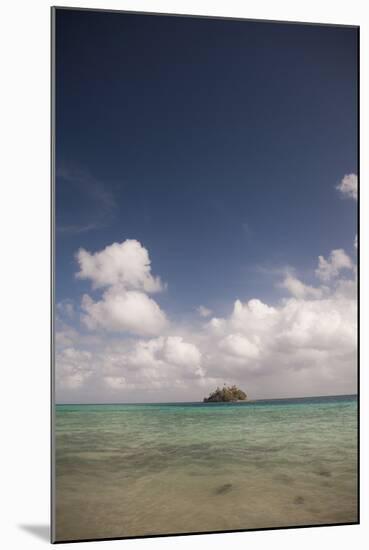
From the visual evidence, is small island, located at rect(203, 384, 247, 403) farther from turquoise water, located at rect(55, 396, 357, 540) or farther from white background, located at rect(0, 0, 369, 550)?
white background, located at rect(0, 0, 369, 550)

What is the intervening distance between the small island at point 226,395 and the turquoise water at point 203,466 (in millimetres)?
43

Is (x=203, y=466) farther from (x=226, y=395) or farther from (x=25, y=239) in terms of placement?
(x=25, y=239)

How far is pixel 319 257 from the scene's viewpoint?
186 inches

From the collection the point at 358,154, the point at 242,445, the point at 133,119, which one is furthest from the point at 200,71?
the point at 242,445

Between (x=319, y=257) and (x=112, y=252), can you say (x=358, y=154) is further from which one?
(x=112, y=252)

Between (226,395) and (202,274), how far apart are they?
85 centimetres

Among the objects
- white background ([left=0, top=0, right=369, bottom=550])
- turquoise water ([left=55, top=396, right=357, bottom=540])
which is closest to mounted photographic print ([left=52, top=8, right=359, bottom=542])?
turquoise water ([left=55, top=396, right=357, bottom=540])

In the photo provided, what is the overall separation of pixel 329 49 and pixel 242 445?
9.35 feet

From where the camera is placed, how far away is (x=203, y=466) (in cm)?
455

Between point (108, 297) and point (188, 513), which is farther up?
point (108, 297)

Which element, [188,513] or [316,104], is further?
[316,104]

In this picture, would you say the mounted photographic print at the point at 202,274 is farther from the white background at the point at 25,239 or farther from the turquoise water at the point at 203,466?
the white background at the point at 25,239

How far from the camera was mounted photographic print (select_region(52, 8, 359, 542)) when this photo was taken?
4.46 meters

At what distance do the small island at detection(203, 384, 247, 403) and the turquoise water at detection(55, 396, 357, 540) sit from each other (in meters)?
0.04
